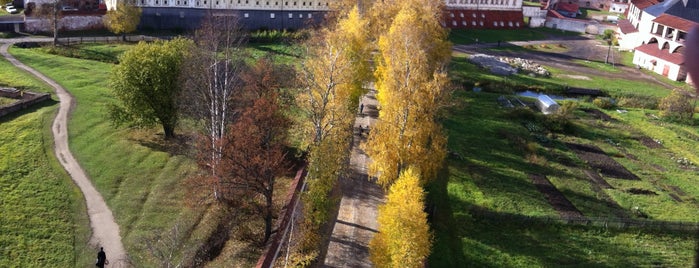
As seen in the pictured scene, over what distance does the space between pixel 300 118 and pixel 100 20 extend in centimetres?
3129

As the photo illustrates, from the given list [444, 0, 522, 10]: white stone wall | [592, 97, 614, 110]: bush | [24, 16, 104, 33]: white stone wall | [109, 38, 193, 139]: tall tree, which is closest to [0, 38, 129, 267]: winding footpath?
[109, 38, 193, 139]: tall tree

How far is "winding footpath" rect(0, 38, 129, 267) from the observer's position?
24.1 meters

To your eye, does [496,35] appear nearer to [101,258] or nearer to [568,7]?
[568,7]

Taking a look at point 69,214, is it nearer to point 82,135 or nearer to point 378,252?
point 82,135

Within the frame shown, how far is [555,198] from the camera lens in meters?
30.6

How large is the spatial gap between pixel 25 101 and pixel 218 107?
1574cm

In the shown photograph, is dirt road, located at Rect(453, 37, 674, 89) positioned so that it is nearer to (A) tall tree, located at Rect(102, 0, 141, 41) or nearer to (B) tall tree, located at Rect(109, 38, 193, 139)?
(A) tall tree, located at Rect(102, 0, 141, 41)

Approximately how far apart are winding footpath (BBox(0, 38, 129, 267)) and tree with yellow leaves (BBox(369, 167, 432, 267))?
10107 millimetres

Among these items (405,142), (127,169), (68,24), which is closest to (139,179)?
(127,169)

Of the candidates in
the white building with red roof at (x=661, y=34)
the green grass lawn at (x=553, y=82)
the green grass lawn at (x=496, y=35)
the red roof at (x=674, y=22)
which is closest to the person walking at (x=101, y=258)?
the green grass lawn at (x=553, y=82)

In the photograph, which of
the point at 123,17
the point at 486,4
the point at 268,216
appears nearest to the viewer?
the point at 268,216

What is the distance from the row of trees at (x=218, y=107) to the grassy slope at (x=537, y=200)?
832cm

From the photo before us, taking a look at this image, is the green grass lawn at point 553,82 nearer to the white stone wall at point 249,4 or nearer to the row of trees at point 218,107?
the white stone wall at point 249,4

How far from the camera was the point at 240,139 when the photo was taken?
2395 cm
